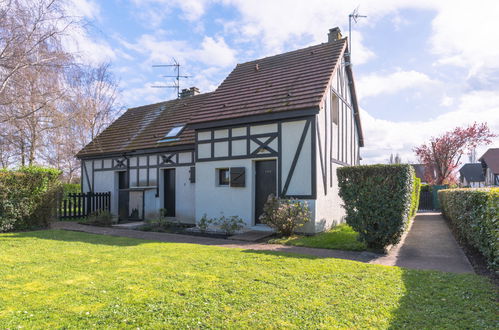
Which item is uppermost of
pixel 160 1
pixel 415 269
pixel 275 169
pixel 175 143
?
pixel 160 1

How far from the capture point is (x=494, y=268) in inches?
194

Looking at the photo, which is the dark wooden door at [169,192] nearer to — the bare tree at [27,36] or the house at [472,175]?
the bare tree at [27,36]

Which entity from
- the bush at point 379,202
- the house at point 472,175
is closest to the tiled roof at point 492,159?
the house at point 472,175

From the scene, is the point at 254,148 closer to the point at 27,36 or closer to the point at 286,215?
the point at 286,215

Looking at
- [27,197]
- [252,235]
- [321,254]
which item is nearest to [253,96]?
[252,235]

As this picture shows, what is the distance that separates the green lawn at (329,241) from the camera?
24.5ft

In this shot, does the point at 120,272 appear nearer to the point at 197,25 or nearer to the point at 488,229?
the point at 488,229

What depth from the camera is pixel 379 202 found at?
6895 millimetres

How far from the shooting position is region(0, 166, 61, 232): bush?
970 centimetres

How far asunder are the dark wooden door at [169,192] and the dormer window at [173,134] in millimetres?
1413

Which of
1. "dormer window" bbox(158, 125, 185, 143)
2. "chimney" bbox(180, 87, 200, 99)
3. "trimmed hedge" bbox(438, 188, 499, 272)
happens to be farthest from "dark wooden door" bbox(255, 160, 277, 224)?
"chimney" bbox(180, 87, 200, 99)

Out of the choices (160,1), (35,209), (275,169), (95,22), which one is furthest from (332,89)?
(35,209)

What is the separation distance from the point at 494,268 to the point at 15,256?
884cm

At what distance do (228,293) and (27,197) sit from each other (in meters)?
9.49
